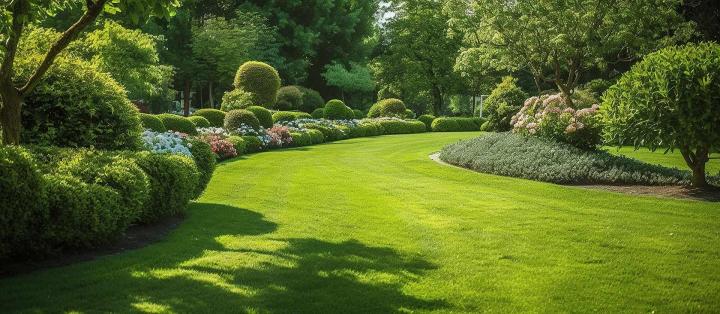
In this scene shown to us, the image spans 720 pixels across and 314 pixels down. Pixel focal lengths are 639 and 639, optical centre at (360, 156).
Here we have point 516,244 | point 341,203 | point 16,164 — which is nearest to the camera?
point 16,164

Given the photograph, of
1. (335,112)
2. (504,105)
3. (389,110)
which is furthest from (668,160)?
(389,110)

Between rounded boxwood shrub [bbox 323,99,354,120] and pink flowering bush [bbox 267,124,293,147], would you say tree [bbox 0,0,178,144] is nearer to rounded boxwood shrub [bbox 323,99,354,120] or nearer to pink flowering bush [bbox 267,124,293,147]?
pink flowering bush [bbox 267,124,293,147]

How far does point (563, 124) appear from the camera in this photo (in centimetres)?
1489

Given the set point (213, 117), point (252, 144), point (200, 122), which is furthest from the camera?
→ point (213, 117)

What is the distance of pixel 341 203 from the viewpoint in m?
10.4

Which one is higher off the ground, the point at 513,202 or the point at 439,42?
the point at 439,42

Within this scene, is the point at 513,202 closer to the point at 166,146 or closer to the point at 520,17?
the point at 166,146

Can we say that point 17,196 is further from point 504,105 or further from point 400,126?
point 400,126

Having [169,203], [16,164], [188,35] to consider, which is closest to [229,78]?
[188,35]

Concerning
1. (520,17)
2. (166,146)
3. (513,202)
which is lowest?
(513,202)

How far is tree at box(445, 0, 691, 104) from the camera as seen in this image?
20609 mm

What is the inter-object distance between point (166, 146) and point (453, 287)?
23.1 feet

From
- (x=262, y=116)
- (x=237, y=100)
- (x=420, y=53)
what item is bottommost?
(x=262, y=116)

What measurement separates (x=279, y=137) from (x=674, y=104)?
14340 millimetres
